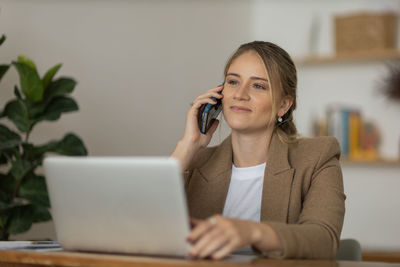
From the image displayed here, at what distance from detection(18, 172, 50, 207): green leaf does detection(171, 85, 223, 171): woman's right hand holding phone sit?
794mm

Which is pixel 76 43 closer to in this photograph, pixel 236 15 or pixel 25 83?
pixel 25 83

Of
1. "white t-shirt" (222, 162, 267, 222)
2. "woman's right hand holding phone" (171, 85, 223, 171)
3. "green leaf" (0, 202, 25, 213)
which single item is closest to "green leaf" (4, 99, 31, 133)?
"green leaf" (0, 202, 25, 213)

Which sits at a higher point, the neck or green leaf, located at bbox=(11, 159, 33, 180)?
the neck

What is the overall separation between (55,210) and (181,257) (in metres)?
0.37

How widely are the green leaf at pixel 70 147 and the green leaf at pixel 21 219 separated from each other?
0.91 ft

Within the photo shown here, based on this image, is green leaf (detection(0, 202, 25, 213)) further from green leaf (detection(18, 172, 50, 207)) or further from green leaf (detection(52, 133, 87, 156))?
green leaf (detection(52, 133, 87, 156))

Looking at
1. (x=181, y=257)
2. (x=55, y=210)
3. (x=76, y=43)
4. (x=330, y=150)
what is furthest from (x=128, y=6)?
(x=181, y=257)

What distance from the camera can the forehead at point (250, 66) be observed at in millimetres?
2043

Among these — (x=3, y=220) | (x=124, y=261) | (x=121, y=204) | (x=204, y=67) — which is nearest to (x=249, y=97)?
(x=121, y=204)

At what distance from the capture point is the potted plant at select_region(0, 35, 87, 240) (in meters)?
2.59

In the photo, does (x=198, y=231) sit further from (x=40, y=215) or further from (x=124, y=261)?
(x=40, y=215)

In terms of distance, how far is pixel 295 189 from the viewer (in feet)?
6.19

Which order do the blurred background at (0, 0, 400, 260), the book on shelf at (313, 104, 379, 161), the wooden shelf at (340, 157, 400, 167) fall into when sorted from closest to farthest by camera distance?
the blurred background at (0, 0, 400, 260) < the wooden shelf at (340, 157, 400, 167) < the book on shelf at (313, 104, 379, 161)

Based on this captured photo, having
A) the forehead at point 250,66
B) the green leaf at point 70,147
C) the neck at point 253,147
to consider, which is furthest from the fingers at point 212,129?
the green leaf at point 70,147
